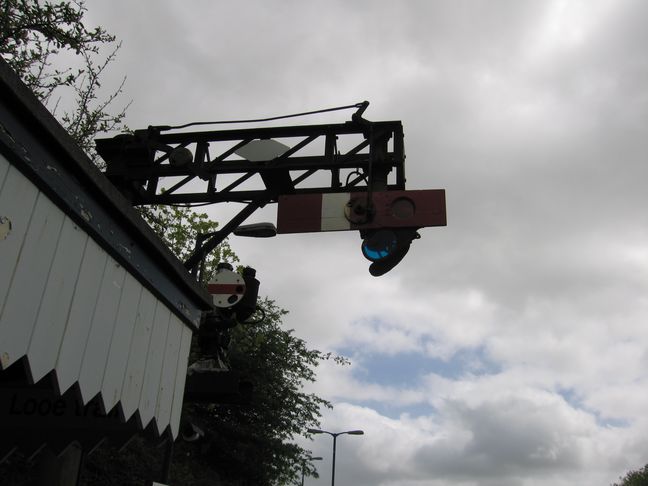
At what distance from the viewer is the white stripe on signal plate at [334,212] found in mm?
5891

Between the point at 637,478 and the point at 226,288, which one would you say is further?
the point at 637,478

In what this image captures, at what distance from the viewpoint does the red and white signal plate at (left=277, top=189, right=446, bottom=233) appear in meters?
5.60

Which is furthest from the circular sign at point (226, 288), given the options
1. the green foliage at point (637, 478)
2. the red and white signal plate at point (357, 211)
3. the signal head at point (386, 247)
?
the green foliage at point (637, 478)

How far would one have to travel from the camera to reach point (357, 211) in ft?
19.2

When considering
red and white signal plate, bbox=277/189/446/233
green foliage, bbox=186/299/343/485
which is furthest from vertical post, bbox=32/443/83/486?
Result: green foliage, bbox=186/299/343/485

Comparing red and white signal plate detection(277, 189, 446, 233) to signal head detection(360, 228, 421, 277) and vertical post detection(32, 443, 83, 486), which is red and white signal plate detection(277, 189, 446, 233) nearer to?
signal head detection(360, 228, 421, 277)

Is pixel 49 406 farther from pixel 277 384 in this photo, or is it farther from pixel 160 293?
pixel 277 384

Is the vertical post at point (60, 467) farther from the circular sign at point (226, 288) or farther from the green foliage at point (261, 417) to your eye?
the green foliage at point (261, 417)

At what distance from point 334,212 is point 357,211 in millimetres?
260

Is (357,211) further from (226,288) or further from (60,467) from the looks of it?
(60,467)

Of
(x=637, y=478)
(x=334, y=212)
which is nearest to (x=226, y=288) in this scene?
(x=334, y=212)

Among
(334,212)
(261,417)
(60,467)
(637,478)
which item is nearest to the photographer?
(60,467)

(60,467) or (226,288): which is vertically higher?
(226,288)

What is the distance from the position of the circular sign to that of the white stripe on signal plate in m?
1.20
